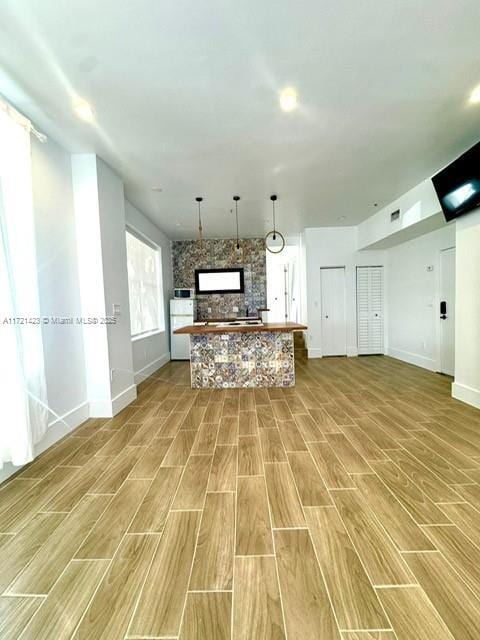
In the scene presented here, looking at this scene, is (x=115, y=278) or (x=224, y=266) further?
(x=224, y=266)

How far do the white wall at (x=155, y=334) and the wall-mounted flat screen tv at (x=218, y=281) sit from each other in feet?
2.26

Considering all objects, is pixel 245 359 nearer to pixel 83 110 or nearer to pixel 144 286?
pixel 144 286

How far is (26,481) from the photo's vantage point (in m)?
1.95

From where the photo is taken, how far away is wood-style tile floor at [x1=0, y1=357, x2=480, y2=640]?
103 cm

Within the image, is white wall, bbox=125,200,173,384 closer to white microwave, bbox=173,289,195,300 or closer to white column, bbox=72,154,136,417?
white microwave, bbox=173,289,195,300

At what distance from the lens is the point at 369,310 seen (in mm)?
5871

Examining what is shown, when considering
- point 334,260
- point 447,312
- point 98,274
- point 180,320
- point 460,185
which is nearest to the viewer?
point 460,185

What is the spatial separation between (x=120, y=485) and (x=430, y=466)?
2.24 meters

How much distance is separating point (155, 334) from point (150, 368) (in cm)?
72

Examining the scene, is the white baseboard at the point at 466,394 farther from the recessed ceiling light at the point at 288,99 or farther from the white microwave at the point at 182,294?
the white microwave at the point at 182,294

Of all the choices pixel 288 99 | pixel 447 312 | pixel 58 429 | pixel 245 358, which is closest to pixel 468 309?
pixel 447 312

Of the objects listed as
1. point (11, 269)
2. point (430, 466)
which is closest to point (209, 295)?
point (11, 269)

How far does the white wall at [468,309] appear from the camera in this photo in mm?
2916

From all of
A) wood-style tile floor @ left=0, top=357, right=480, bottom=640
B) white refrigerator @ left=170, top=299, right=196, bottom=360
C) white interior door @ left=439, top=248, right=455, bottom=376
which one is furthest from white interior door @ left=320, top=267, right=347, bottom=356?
wood-style tile floor @ left=0, top=357, right=480, bottom=640
